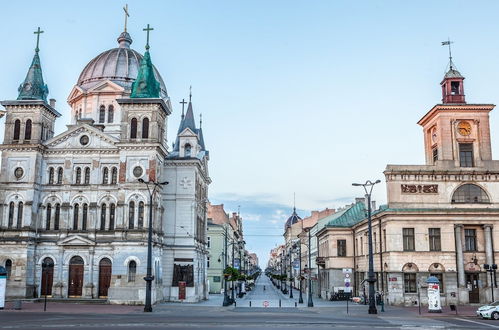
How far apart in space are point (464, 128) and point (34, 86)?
46333mm

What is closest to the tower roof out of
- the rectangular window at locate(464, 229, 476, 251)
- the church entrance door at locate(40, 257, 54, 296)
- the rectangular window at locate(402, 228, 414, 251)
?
the church entrance door at locate(40, 257, 54, 296)

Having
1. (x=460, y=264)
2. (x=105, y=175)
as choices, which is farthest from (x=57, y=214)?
(x=460, y=264)

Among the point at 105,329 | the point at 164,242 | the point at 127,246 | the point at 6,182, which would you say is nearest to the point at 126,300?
the point at 127,246

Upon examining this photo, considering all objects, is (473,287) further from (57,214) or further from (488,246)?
(57,214)

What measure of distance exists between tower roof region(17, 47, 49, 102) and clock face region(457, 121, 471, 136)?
44.7 meters

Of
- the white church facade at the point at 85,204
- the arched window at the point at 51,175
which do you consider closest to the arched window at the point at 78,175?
the white church facade at the point at 85,204

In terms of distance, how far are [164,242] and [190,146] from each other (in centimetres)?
1166

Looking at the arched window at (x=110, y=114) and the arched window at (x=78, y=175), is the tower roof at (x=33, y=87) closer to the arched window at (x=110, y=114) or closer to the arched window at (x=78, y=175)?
the arched window at (x=110, y=114)

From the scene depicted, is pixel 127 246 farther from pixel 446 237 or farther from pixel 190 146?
pixel 446 237

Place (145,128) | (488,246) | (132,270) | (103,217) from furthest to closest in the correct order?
(145,128), (103,217), (132,270), (488,246)

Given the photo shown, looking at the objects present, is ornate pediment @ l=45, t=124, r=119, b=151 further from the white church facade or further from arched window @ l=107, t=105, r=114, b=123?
arched window @ l=107, t=105, r=114, b=123

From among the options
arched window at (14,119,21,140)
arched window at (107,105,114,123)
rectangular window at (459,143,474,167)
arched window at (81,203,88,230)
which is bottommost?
arched window at (81,203,88,230)

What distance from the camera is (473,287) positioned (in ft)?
173

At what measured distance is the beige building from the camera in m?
52.4
